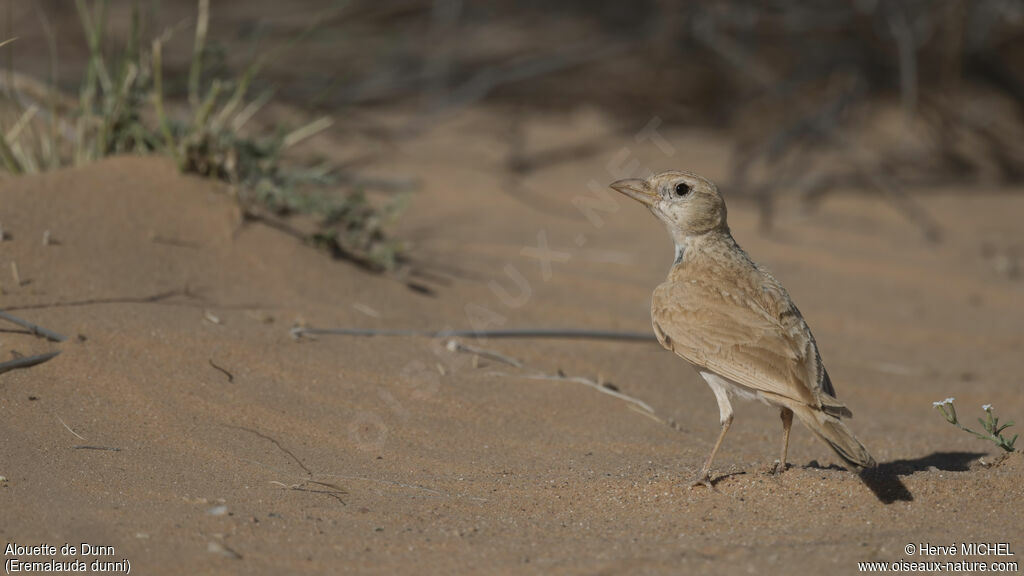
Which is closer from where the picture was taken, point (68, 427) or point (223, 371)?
point (68, 427)

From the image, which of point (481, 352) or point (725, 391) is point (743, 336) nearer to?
point (725, 391)

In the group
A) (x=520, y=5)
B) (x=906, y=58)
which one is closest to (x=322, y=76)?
(x=520, y=5)

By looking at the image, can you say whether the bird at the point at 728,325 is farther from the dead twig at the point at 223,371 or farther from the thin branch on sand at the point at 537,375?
the dead twig at the point at 223,371

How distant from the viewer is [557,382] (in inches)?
172

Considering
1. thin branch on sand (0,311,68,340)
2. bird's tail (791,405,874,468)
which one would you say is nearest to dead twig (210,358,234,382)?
thin branch on sand (0,311,68,340)

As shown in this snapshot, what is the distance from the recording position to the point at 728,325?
344 centimetres

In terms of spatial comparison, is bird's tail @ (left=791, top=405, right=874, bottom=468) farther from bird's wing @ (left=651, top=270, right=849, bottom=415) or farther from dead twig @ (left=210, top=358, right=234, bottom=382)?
dead twig @ (left=210, top=358, right=234, bottom=382)

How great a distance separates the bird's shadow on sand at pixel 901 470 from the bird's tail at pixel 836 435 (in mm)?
248

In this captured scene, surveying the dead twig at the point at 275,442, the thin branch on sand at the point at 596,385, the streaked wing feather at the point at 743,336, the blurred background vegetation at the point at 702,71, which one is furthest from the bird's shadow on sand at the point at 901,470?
the blurred background vegetation at the point at 702,71

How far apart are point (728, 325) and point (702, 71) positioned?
24.8 feet

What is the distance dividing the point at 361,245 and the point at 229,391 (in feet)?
5.17

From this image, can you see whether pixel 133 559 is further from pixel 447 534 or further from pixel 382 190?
pixel 382 190

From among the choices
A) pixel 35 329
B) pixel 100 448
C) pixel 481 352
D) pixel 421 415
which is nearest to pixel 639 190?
pixel 481 352

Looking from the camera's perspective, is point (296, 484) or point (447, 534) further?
point (296, 484)
